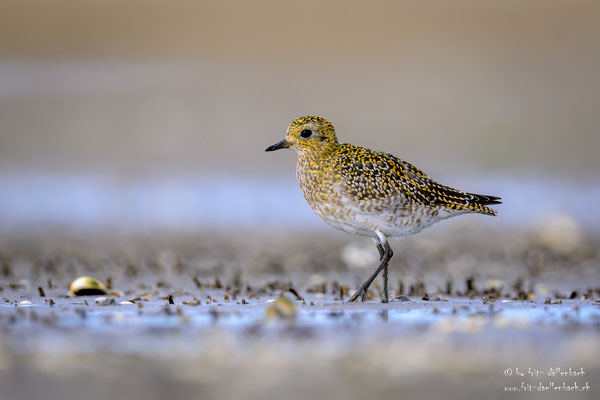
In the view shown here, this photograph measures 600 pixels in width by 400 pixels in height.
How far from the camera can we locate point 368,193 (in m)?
7.25

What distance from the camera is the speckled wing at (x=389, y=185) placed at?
23.9 feet

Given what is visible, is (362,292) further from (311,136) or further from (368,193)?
(311,136)

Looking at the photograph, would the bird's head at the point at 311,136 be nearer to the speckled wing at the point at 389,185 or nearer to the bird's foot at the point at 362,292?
the speckled wing at the point at 389,185

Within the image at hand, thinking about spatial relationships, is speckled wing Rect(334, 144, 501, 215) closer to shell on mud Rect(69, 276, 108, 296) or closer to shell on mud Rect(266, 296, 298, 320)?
shell on mud Rect(266, 296, 298, 320)

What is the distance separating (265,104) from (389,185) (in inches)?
→ 433

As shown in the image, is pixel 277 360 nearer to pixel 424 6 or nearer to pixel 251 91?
pixel 251 91

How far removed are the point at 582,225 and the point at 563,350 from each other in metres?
7.55

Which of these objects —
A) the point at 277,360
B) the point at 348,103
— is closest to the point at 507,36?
the point at 348,103

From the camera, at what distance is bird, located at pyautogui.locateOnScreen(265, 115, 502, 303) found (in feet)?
23.9

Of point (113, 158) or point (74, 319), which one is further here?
point (113, 158)

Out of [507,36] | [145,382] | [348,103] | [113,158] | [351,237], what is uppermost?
[507,36]

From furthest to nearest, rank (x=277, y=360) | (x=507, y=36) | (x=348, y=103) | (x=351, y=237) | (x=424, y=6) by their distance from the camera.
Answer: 1. (x=424, y=6)
2. (x=507, y=36)
3. (x=348, y=103)
4. (x=351, y=237)
5. (x=277, y=360)

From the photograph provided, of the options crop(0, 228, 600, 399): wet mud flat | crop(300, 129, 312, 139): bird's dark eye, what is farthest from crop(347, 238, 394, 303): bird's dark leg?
crop(300, 129, 312, 139): bird's dark eye

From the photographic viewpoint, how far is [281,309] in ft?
19.9
